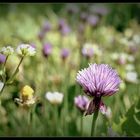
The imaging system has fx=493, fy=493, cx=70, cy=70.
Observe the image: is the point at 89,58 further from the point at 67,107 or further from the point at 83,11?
the point at 83,11

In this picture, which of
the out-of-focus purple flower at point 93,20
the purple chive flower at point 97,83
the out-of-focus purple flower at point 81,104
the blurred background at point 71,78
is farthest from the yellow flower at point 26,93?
the out-of-focus purple flower at point 93,20

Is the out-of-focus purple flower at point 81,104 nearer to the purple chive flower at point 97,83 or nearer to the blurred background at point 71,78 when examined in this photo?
the blurred background at point 71,78

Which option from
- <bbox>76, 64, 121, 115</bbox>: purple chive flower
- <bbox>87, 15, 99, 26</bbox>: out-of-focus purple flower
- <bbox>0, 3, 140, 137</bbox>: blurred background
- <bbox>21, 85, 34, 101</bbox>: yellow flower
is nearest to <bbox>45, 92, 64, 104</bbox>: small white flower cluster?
<bbox>0, 3, 140, 137</bbox>: blurred background

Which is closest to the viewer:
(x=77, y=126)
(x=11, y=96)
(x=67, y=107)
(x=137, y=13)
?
(x=77, y=126)

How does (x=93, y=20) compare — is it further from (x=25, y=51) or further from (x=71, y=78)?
(x=25, y=51)

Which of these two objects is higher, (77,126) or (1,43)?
(1,43)

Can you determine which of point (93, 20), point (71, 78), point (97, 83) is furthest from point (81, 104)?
point (93, 20)

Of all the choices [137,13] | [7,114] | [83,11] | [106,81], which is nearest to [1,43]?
[83,11]
